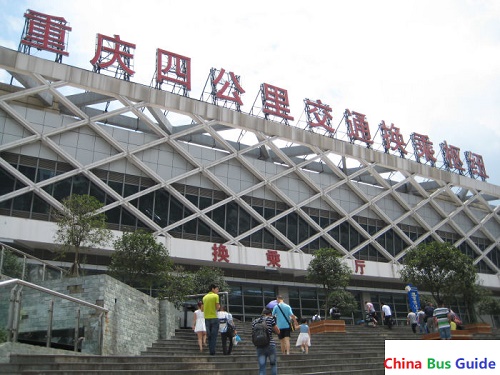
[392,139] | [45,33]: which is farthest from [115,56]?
[392,139]

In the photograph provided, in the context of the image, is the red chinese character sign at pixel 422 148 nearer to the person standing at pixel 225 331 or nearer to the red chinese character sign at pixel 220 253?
the red chinese character sign at pixel 220 253

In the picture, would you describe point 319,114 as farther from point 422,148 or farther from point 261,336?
point 261,336

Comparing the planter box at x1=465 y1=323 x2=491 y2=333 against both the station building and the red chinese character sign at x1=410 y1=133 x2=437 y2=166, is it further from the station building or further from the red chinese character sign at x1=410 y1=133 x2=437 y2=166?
the red chinese character sign at x1=410 y1=133 x2=437 y2=166

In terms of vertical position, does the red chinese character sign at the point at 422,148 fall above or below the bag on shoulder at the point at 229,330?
above

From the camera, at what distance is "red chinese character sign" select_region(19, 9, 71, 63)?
23.1m

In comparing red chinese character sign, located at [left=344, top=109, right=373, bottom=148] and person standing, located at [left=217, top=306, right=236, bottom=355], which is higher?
red chinese character sign, located at [left=344, top=109, right=373, bottom=148]

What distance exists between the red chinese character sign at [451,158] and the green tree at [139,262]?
79.3 feet

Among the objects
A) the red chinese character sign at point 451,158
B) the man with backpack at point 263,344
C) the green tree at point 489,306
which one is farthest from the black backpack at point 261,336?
the red chinese character sign at point 451,158

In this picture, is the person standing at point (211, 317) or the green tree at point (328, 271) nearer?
the person standing at point (211, 317)

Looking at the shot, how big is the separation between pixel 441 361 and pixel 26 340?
687cm

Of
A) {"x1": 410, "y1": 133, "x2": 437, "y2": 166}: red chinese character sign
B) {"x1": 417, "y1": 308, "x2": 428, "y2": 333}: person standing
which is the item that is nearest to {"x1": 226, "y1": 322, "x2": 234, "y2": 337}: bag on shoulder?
{"x1": 417, "y1": 308, "x2": 428, "y2": 333}: person standing

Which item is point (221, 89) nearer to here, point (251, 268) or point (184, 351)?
point (251, 268)

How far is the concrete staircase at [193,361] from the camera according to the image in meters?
8.32

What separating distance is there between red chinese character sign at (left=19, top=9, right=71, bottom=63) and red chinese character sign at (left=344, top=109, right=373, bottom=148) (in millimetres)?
16158
